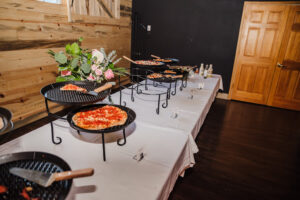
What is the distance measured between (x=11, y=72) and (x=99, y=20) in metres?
2.15

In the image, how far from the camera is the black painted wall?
Answer: 4371 millimetres

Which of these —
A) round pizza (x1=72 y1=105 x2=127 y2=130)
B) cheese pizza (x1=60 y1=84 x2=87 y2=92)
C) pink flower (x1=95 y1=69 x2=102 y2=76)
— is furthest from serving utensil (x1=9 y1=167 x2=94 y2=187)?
pink flower (x1=95 y1=69 x2=102 y2=76)

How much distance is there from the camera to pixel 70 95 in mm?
1276

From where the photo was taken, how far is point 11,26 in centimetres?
262

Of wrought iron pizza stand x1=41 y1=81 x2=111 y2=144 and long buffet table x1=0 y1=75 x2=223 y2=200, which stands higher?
wrought iron pizza stand x1=41 y1=81 x2=111 y2=144

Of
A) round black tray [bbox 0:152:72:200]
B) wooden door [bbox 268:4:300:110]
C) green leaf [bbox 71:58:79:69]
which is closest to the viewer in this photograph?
round black tray [bbox 0:152:72:200]

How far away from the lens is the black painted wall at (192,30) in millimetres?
4371

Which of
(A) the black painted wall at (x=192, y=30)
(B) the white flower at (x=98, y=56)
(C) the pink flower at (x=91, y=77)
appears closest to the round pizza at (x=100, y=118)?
(C) the pink flower at (x=91, y=77)

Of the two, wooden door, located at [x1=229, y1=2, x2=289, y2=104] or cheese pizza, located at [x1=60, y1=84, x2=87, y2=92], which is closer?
cheese pizza, located at [x1=60, y1=84, x2=87, y2=92]

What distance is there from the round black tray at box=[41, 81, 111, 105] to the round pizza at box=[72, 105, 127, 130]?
13cm

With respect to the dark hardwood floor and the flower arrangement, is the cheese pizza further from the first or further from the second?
the dark hardwood floor

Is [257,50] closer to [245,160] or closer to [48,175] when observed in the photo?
[245,160]

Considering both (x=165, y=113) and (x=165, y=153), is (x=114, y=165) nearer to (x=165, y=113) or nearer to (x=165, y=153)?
(x=165, y=153)

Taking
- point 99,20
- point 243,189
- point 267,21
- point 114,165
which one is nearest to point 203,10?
point 267,21
